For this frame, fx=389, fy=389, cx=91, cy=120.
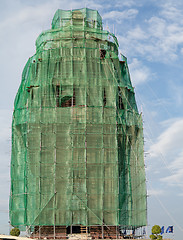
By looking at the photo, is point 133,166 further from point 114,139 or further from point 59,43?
point 59,43

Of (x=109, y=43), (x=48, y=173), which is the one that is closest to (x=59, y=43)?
(x=109, y=43)

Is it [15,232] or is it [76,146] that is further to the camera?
[76,146]

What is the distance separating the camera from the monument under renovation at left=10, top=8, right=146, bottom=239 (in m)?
47.7

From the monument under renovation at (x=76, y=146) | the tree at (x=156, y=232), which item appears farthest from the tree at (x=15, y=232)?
the tree at (x=156, y=232)

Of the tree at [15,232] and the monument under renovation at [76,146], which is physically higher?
the monument under renovation at [76,146]

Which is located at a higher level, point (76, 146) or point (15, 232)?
point (76, 146)

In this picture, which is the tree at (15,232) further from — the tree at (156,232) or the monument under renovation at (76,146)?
the tree at (156,232)

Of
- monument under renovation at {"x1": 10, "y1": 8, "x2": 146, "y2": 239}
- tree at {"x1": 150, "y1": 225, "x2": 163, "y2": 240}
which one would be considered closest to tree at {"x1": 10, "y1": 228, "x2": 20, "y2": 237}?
monument under renovation at {"x1": 10, "y1": 8, "x2": 146, "y2": 239}

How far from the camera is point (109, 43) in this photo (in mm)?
57719

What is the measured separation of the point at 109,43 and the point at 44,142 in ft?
60.8

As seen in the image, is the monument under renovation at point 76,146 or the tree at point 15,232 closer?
the tree at point 15,232

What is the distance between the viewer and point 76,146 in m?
49.2

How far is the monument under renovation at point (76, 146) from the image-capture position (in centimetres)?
4769

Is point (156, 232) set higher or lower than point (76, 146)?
lower
